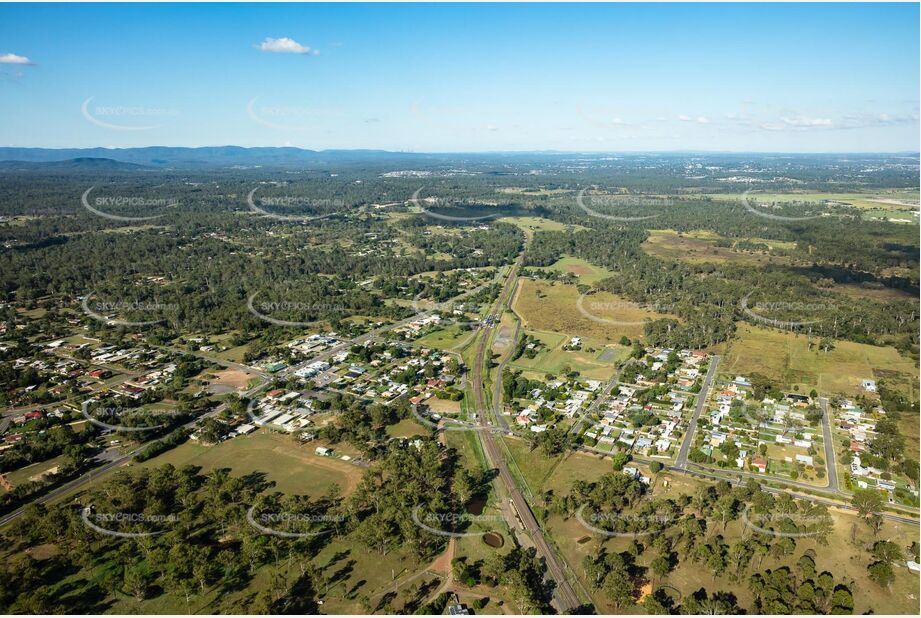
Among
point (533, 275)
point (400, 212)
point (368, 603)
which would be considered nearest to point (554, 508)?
point (368, 603)

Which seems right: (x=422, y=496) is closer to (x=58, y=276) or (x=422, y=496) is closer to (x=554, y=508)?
(x=554, y=508)

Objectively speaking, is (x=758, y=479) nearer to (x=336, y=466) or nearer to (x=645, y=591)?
(x=645, y=591)

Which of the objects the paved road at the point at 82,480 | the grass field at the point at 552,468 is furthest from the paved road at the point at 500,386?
the paved road at the point at 82,480

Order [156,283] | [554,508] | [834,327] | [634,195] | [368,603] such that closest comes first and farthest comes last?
[368,603]
[554,508]
[834,327]
[156,283]
[634,195]

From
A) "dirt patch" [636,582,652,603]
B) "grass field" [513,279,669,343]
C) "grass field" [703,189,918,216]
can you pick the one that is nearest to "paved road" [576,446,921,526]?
"dirt patch" [636,582,652,603]

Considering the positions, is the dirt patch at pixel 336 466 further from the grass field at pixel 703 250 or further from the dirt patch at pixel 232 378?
the grass field at pixel 703 250

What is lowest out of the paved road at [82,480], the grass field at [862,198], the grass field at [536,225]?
the paved road at [82,480]
